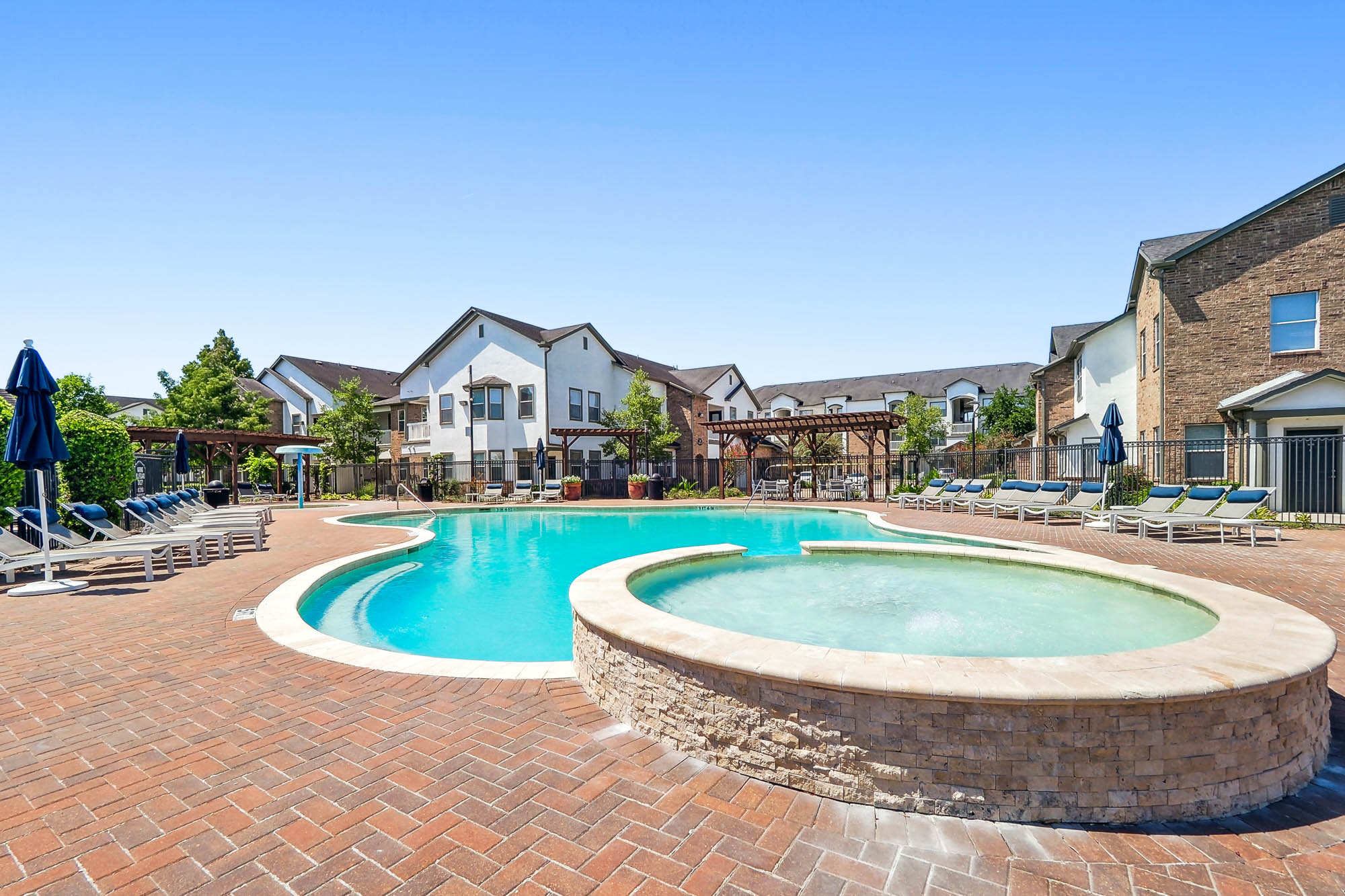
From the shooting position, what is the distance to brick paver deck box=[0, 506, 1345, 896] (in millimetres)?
2316

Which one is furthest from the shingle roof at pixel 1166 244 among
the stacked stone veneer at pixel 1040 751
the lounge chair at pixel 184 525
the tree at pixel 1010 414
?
the lounge chair at pixel 184 525

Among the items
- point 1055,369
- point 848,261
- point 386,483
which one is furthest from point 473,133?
point 1055,369

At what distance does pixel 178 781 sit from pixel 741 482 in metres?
32.2

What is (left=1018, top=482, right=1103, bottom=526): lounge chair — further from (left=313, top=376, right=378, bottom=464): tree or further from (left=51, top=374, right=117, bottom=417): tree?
(left=51, top=374, right=117, bottom=417): tree

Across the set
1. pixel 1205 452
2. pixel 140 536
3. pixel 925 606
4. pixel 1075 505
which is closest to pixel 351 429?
pixel 140 536

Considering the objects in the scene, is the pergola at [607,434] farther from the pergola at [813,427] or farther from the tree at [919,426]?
the tree at [919,426]

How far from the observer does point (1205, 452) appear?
1619 cm

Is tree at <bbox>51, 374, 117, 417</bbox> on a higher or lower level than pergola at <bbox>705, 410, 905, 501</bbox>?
higher

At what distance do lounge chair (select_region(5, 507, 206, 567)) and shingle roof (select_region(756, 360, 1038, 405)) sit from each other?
4700 cm

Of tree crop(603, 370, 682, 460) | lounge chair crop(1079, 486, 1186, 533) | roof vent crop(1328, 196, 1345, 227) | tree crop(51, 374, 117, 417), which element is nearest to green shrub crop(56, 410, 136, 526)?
tree crop(603, 370, 682, 460)

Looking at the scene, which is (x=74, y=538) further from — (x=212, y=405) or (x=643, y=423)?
(x=212, y=405)

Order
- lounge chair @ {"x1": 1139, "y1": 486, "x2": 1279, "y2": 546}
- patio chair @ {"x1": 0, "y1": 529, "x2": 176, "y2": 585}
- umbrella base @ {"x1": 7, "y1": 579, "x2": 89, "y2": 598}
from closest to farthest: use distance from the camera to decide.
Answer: umbrella base @ {"x1": 7, "y1": 579, "x2": 89, "y2": 598}, patio chair @ {"x1": 0, "y1": 529, "x2": 176, "y2": 585}, lounge chair @ {"x1": 1139, "y1": 486, "x2": 1279, "y2": 546}

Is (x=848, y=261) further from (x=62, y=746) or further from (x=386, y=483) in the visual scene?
(x=386, y=483)

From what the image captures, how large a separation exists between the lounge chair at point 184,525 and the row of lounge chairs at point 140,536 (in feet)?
0.04
